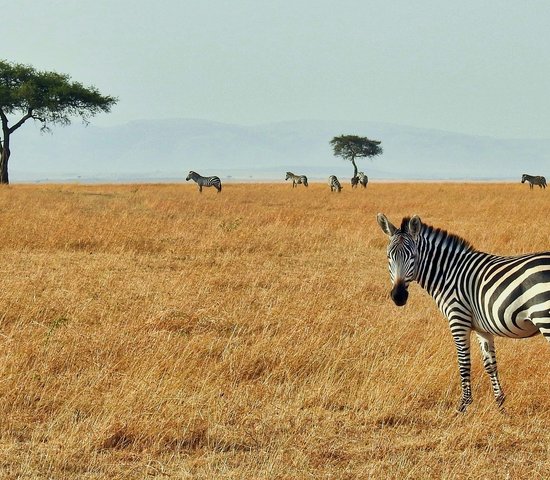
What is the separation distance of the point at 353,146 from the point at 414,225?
87.8 m

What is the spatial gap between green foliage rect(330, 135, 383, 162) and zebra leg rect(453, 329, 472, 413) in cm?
8665

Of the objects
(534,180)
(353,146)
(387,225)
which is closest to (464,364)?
(387,225)

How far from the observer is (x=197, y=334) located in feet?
29.3

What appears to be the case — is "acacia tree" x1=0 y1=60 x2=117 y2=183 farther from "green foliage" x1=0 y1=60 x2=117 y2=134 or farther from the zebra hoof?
the zebra hoof

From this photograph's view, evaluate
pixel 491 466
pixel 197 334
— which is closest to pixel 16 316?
pixel 197 334

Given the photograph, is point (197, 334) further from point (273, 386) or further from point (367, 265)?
point (367, 265)

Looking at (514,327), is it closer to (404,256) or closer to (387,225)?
(404,256)

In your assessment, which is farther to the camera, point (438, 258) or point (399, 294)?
point (438, 258)

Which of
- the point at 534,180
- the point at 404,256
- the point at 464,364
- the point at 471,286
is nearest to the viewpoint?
the point at 471,286

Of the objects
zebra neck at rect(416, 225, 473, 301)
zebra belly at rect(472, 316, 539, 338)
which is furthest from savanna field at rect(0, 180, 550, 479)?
zebra neck at rect(416, 225, 473, 301)

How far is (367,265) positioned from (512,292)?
29.8ft

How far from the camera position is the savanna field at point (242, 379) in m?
5.17

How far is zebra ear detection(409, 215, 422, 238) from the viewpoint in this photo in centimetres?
655

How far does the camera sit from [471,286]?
6.16m
